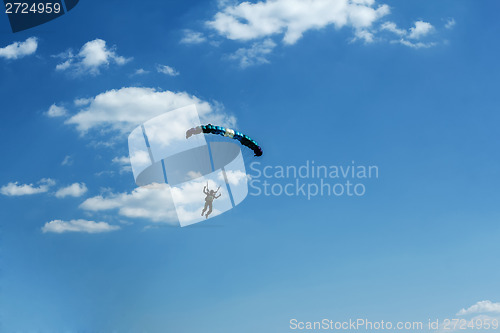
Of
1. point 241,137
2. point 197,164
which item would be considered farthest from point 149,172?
point 241,137

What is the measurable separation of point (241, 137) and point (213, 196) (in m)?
9.28

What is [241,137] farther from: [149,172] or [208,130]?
[149,172]

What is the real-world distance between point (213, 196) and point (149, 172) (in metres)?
9.65

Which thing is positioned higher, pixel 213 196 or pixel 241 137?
pixel 241 137

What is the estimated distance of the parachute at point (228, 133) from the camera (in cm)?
7406

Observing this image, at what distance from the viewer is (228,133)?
253ft

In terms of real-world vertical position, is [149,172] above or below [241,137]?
below

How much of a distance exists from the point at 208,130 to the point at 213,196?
371 inches

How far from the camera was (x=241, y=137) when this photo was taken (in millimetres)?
78625

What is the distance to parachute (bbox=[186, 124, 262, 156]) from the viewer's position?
74.1 meters

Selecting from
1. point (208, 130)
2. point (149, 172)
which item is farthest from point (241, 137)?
point (149, 172)

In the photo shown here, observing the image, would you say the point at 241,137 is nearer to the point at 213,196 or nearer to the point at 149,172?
the point at 213,196

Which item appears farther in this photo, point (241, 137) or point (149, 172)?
point (241, 137)

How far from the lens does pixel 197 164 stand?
77.8m
